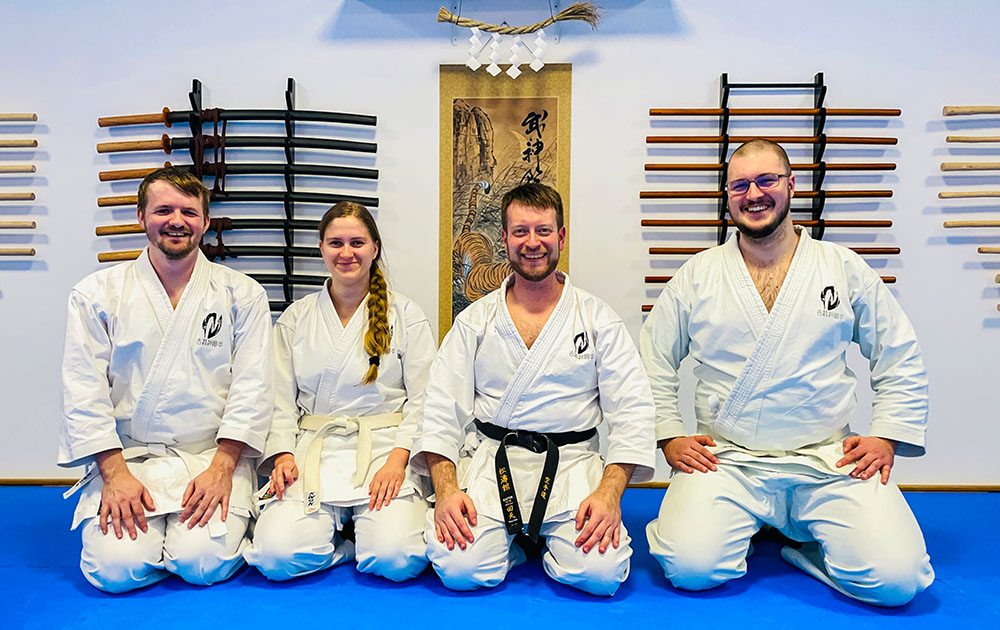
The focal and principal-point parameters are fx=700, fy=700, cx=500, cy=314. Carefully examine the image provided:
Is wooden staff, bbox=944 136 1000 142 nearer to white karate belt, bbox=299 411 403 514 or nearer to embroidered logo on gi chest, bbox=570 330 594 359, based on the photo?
embroidered logo on gi chest, bbox=570 330 594 359

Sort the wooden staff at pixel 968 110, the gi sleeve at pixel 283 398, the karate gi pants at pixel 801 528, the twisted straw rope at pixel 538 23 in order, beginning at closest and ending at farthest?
the karate gi pants at pixel 801 528
the gi sleeve at pixel 283 398
the twisted straw rope at pixel 538 23
the wooden staff at pixel 968 110

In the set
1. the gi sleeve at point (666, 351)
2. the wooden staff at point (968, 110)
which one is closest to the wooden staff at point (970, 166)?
the wooden staff at point (968, 110)

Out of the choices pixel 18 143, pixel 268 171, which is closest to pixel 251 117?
pixel 268 171

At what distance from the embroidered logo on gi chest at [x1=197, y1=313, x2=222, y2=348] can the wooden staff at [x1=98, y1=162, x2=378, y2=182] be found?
98cm

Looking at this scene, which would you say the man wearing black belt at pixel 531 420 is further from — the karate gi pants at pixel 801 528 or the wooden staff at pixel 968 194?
Result: the wooden staff at pixel 968 194

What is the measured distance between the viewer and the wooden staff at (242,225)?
3.30 m

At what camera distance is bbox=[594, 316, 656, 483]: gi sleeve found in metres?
2.42

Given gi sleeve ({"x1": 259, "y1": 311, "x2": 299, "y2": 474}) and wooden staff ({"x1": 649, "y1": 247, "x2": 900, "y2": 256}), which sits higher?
wooden staff ({"x1": 649, "y1": 247, "x2": 900, "y2": 256})

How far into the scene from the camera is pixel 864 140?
10.6 ft

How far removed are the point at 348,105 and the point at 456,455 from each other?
1842 mm

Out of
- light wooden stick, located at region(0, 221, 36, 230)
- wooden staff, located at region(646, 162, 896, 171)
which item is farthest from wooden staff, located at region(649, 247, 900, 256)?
light wooden stick, located at region(0, 221, 36, 230)

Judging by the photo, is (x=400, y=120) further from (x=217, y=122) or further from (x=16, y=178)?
(x=16, y=178)

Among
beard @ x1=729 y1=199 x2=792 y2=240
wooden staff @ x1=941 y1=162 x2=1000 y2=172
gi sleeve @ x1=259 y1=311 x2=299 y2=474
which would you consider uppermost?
wooden staff @ x1=941 y1=162 x2=1000 y2=172

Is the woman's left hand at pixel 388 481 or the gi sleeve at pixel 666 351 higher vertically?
the gi sleeve at pixel 666 351
